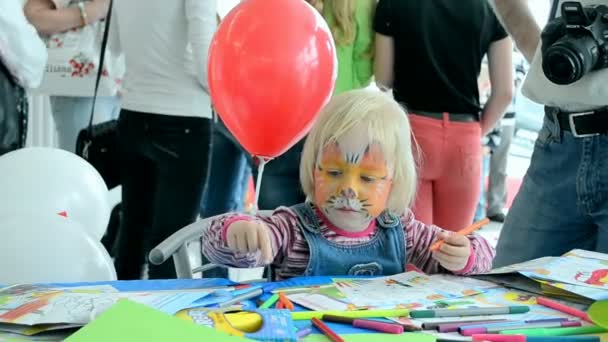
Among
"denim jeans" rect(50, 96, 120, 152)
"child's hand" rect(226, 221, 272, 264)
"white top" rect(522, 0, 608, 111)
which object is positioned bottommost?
"child's hand" rect(226, 221, 272, 264)

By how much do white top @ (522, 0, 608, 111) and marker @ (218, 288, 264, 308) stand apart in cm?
60

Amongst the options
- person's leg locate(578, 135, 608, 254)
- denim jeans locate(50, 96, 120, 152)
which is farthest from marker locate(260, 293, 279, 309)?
denim jeans locate(50, 96, 120, 152)

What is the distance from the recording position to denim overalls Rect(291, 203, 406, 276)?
1229 millimetres

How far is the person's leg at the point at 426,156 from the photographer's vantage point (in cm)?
192

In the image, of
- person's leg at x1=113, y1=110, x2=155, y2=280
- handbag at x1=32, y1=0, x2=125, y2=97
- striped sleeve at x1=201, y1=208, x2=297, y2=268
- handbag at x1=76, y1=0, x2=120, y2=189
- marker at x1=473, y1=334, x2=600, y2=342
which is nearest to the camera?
marker at x1=473, y1=334, x2=600, y2=342

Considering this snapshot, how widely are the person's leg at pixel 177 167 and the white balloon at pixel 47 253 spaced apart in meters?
0.61

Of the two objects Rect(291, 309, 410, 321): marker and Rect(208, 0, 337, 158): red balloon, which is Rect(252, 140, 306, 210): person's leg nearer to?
Rect(208, 0, 337, 158): red balloon

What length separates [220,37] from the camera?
134 cm

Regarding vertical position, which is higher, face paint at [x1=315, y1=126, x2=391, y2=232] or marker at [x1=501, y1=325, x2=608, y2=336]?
face paint at [x1=315, y1=126, x2=391, y2=232]

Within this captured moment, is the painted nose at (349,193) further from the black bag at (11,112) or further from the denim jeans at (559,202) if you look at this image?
the black bag at (11,112)

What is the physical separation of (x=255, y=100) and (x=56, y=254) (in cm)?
44

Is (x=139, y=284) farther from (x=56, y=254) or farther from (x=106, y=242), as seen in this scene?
(x=106, y=242)

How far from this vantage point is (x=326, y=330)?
2.80 ft

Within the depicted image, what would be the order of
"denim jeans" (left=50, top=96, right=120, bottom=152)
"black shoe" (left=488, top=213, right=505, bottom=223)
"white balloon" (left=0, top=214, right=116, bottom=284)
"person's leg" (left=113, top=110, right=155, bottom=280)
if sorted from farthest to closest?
1. "black shoe" (left=488, top=213, right=505, bottom=223)
2. "denim jeans" (left=50, top=96, right=120, bottom=152)
3. "person's leg" (left=113, top=110, right=155, bottom=280)
4. "white balloon" (left=0, top=214, right=116, bottom=284)
